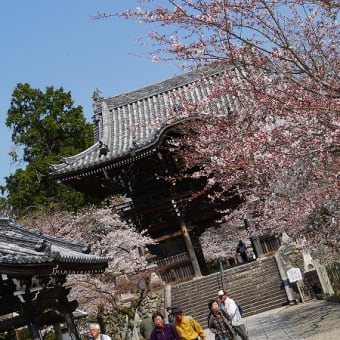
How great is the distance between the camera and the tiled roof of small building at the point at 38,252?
7.73m

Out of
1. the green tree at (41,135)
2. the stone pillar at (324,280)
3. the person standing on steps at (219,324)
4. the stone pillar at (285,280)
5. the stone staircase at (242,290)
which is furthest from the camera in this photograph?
the green tree at (41,135)

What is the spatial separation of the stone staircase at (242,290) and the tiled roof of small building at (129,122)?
522cm

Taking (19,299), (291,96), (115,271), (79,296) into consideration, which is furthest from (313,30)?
(115,271)

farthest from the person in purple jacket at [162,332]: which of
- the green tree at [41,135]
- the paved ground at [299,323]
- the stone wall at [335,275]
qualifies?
the green tree at [41,135]

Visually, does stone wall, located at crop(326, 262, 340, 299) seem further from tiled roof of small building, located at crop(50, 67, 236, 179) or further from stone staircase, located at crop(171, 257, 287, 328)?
tiled roof of small building, located at crop(50, 67, 236, 179)

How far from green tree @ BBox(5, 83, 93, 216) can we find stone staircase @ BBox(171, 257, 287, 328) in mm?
13917

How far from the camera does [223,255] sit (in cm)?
3762

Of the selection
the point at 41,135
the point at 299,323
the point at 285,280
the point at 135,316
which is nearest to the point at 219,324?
the point at 299,323

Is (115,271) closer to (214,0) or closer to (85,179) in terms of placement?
(85,179)

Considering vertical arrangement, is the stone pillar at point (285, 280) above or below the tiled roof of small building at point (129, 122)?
below

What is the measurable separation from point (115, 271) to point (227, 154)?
11.4 m

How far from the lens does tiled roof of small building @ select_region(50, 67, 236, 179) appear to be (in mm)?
21750

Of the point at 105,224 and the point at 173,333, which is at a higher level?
the point at 105,224

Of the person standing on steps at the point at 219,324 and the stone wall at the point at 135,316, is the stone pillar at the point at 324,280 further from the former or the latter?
the person standing on steps at the point at 219,324
